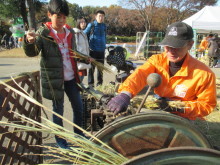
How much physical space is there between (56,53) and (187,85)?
166 centimetres

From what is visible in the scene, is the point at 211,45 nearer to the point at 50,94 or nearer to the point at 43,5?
the point at 50,94

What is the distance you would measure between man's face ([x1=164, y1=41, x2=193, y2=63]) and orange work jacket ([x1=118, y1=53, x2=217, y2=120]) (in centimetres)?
8

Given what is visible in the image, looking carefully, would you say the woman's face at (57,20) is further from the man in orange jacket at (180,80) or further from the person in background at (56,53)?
the man in orange jacket at (180,80)

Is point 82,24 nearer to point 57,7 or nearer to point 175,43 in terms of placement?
point 57,7

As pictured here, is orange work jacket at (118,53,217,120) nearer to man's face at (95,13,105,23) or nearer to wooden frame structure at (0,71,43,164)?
wooden frame structure at (0,71,43,164)

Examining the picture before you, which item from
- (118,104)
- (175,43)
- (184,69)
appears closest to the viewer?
(118,104)

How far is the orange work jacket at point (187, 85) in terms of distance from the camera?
2.08 metres

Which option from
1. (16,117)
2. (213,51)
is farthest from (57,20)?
(213,51)

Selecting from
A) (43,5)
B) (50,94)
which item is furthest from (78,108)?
(43,5)

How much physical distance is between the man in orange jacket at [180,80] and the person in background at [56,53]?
1135 millimetres

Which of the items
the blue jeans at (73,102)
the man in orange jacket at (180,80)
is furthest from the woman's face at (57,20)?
the man in orange jacket at (180,80)

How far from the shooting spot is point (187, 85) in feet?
7.18

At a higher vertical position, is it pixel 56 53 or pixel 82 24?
pixel 82 24

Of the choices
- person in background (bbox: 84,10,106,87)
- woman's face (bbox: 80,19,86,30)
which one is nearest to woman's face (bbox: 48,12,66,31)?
woman's face (bbox: 80,19,86,30)
